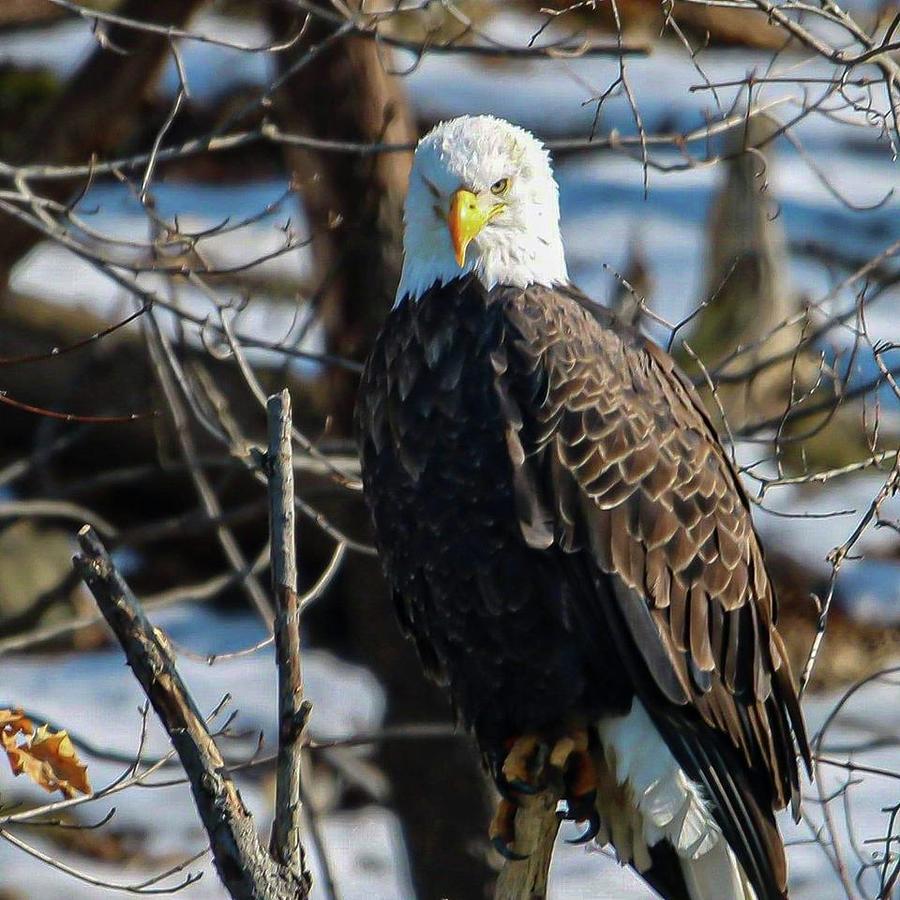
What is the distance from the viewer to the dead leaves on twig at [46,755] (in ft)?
9.92

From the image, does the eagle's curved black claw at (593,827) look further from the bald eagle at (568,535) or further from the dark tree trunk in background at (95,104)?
the dark tree trunk in background at (95,104)

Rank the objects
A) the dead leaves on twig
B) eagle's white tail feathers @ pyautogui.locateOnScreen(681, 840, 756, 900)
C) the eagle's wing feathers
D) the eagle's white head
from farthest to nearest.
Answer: eagle's white tail feathers @ pyautogui.locateOnScreen(681, 840, 756, 900) < the eagle's white head < the eagle's wing feathers < the dead leaves on twig

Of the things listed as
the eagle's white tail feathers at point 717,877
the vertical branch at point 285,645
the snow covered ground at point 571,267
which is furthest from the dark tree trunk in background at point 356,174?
the vertical branch at point 285,645

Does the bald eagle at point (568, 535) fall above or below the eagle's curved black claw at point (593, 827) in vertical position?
above

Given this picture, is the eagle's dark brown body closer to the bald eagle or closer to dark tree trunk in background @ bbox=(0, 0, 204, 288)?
the bald eagle

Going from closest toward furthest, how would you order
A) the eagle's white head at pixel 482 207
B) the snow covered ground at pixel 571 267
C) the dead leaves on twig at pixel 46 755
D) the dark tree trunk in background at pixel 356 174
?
the dead leaves on twig at pixel 46 755, the eagle's white head at pixel 482 207, the dark tree trunk in background at pixel 356 174, the snow covered ground at pixel 571 267

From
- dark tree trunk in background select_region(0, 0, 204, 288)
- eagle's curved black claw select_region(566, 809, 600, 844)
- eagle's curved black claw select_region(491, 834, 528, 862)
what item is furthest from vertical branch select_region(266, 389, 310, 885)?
dark tree trunk in background select_region(0, 0, 204, 288)

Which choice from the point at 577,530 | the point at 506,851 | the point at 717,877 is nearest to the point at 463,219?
the point at 577,530

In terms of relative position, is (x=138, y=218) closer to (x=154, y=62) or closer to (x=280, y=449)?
(x=154, y=62)

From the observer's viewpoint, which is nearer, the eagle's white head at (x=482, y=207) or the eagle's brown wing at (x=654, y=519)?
the eagle's brown wing at (x=654, y=519)

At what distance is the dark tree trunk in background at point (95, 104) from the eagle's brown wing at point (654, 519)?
269 cm

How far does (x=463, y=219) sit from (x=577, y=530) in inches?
28.2

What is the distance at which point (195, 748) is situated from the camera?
2.75m

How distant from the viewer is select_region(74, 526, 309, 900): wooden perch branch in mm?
2732
